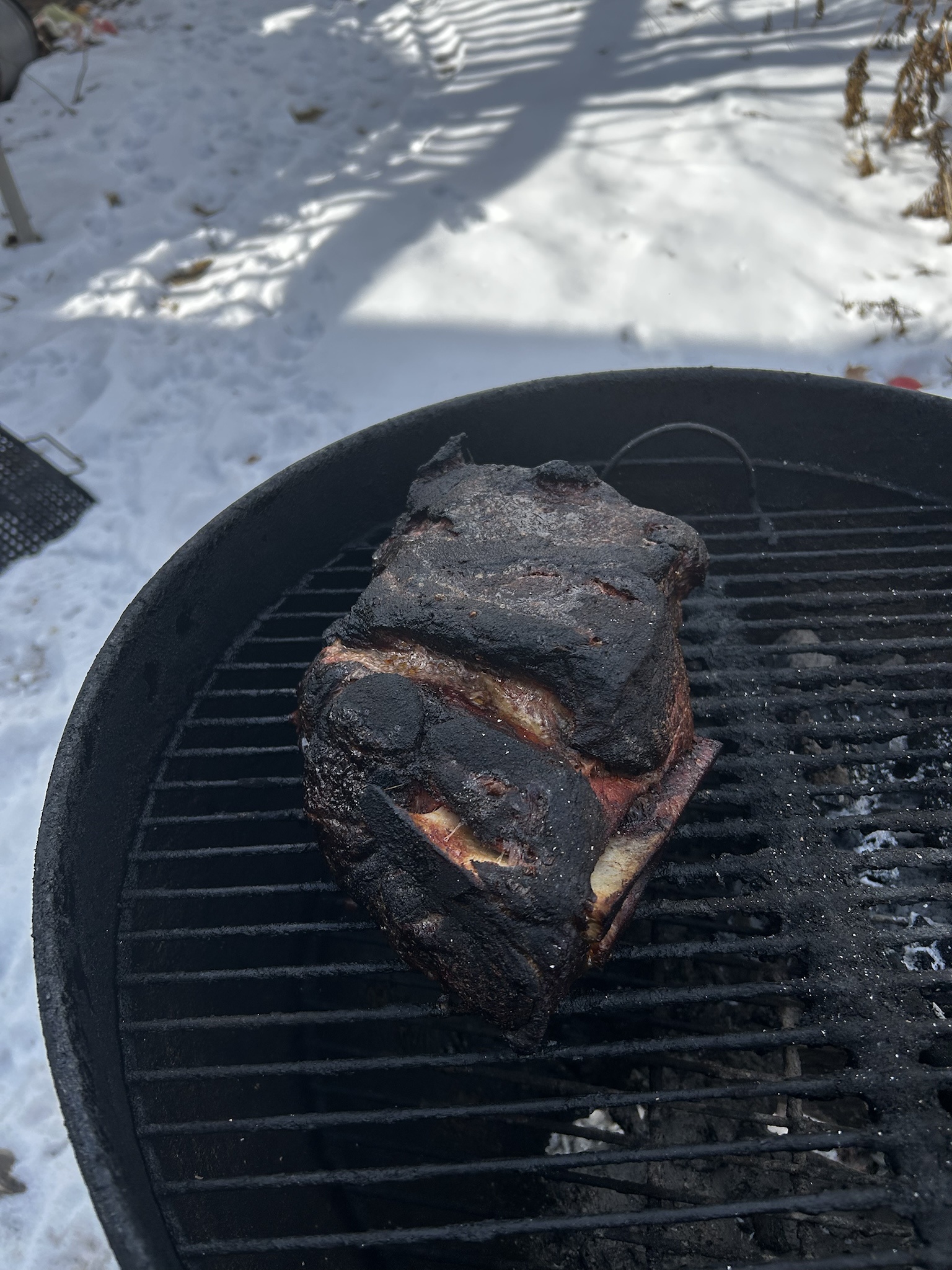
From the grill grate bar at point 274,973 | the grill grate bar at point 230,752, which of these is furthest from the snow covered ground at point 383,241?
the grill grate bar at point 274,973

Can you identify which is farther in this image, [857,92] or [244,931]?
[857,92]

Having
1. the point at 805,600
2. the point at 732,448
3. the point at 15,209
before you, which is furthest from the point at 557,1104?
the point at 15,209

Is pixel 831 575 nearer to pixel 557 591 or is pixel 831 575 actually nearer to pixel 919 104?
pixel 557 591

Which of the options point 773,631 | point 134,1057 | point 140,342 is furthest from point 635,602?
point 140,342

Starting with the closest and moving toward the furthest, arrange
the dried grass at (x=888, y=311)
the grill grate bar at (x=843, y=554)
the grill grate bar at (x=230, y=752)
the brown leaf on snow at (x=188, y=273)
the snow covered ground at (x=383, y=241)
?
1. the grill grate bar at (x=230, y=752)
2. the grill grate bar at (x=843, y=554)
3. the snow covered ground at (x=383, y=241)
4. the dried grass at (x=888, y=311)
5. the brown leaf on snow at (x=188, y=273)

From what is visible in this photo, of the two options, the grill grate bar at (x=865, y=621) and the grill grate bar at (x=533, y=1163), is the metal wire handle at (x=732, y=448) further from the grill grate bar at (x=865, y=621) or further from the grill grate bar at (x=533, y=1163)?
the grill grate bar at (x=533, y=1163)

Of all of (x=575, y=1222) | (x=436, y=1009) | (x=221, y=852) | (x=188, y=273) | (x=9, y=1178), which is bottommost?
(x=9, y=1178)

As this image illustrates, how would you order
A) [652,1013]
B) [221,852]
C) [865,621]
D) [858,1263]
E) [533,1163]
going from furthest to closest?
[865,621] < [652,1013] < [221,852] < [533,1163] < [858,1263]

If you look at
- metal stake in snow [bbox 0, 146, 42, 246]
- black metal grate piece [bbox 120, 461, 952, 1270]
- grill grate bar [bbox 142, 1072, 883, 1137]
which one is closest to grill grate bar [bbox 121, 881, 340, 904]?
black metal grate piece [bbox 120, 461, 952, 1270]
